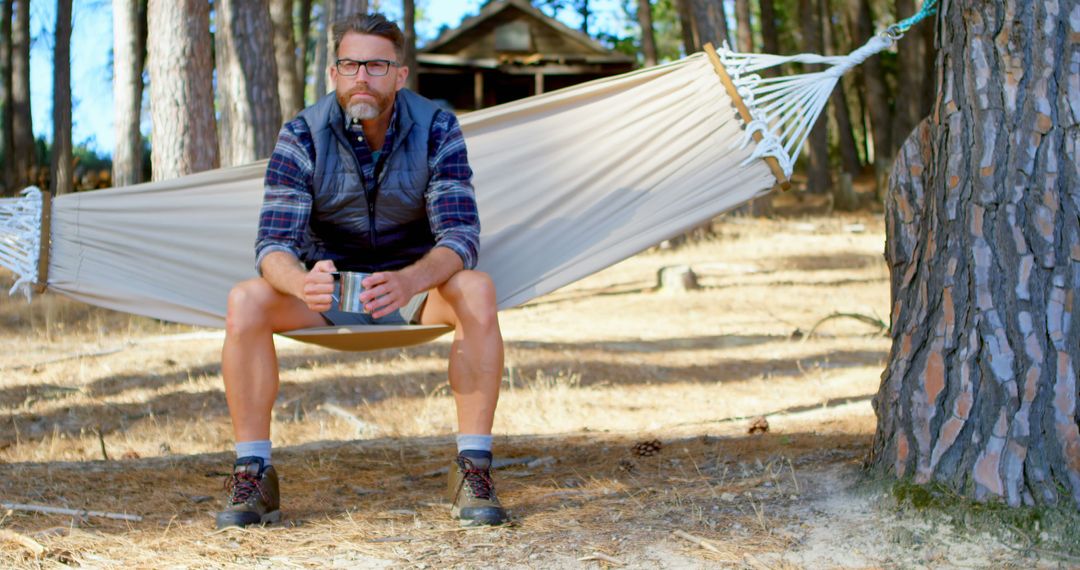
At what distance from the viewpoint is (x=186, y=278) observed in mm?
2738

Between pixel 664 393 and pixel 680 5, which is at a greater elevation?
pixel 680 5

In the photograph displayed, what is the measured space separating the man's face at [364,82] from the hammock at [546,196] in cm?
54

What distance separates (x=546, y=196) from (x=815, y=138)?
1175 cm

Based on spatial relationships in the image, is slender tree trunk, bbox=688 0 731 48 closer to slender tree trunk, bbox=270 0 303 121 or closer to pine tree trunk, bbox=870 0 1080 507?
Result: slender tree trunk, bbox=270 0 303 121

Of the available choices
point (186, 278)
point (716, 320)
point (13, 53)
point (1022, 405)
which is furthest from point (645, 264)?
point (13, 53)

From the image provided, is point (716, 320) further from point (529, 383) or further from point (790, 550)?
point (790, 550)

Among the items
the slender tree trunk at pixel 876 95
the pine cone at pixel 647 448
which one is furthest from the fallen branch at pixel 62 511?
the slender tree trunk at pixel 876 95

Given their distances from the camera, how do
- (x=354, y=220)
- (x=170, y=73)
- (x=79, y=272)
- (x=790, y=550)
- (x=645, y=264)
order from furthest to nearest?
(x=645, y=264)
(x=170, y=73)
(x=79, y=272)
(x=354, y=220)
(x=790, y=550)

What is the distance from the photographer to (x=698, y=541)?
1938mm

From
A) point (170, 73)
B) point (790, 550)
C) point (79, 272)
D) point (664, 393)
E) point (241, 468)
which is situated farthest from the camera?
point (170, 73)

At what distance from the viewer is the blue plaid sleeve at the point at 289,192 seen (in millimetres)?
2326

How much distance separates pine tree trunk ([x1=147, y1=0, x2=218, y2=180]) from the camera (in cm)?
504

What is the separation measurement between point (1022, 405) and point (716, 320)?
417cm

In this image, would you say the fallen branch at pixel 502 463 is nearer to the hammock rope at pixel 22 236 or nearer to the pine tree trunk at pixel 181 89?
the hammock rope at pixel 22 236
